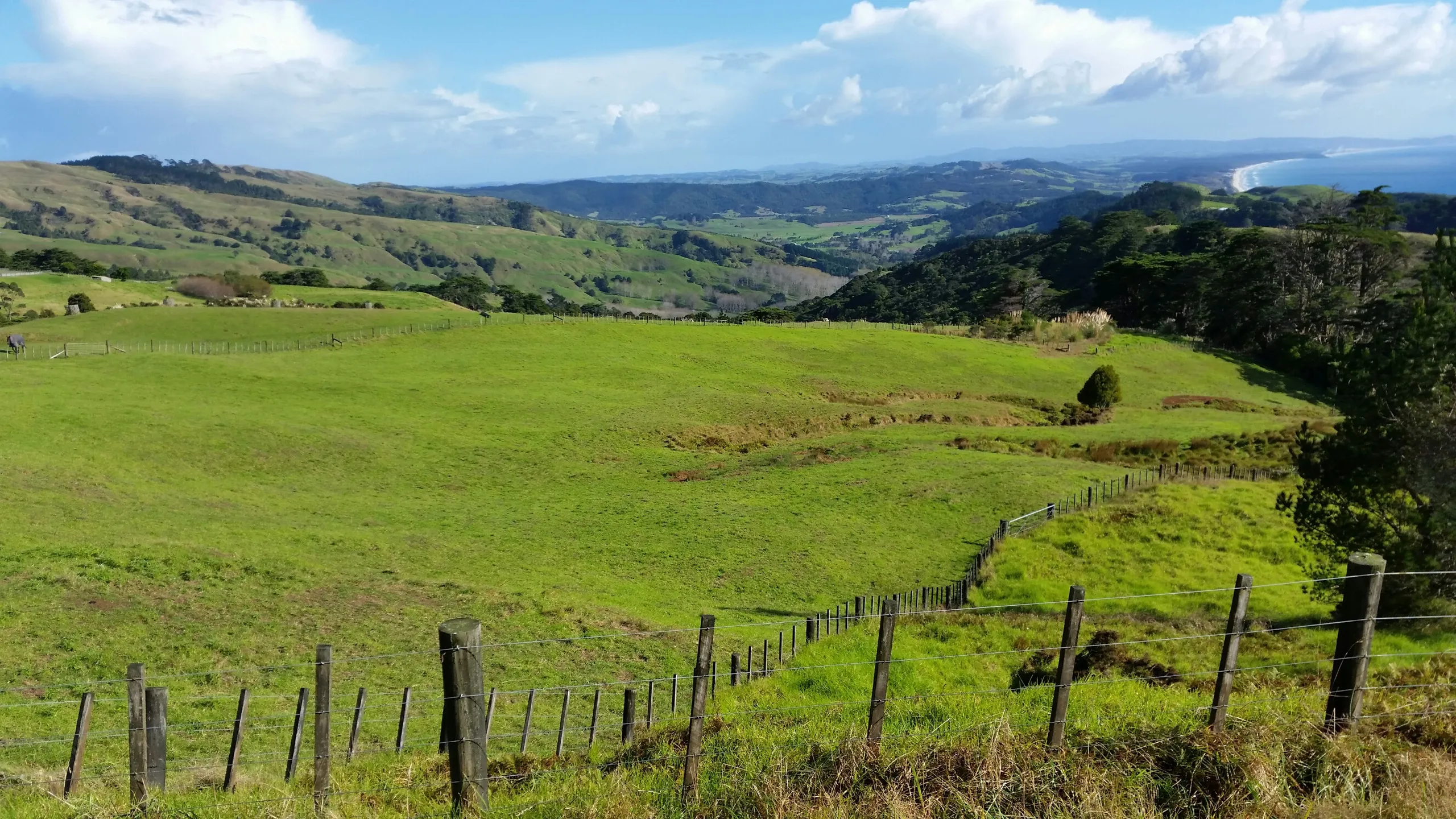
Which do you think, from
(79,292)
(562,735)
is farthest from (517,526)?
(79,292)

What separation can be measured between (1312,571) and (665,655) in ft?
61.8

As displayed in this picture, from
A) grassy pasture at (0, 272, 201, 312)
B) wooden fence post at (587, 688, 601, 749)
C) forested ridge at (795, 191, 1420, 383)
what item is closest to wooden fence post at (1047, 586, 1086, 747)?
wooden fence post at (587, 688, 601, 749)

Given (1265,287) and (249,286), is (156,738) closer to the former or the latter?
(1265,287)

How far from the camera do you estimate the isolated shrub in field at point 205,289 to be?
102 m

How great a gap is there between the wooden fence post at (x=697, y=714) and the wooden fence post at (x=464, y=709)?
1473mm

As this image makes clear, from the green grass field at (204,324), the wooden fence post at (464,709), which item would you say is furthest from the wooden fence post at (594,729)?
the green grass field at (204,324)

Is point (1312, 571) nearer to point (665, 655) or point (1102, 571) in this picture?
point (1102, 571)

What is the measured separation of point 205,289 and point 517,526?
96.2 m

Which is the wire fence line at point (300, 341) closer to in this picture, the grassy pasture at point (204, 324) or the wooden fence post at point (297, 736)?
the grassy pasture at point (204, 324)

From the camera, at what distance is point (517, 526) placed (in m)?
29.8

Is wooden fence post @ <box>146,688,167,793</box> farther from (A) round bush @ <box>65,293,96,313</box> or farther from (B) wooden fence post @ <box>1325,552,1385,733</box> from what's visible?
(A) round bush @ <box>65,293,96,313</box>

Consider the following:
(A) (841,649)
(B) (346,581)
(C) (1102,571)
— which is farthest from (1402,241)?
(B) (346,581)

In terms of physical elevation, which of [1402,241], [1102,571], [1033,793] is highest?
[1402,241]

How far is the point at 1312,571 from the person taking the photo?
24.2 meters
